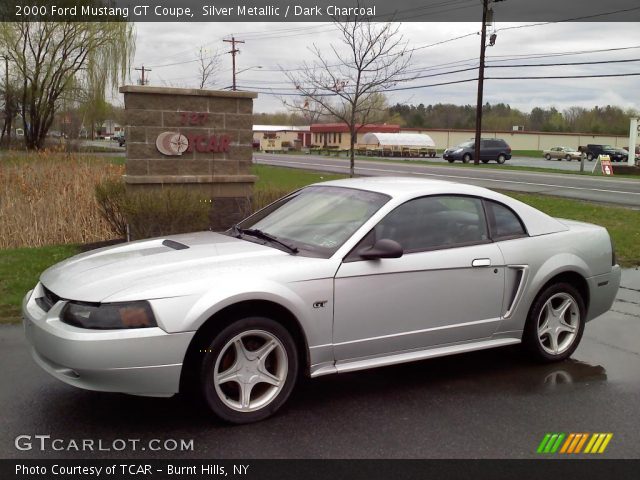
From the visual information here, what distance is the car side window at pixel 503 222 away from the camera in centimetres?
503

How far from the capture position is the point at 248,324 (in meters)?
3.86

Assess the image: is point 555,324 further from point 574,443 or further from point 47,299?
point 47,299

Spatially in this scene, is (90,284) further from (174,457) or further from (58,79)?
(58,79)

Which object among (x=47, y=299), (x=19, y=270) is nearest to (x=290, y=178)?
(x=19, y=270)

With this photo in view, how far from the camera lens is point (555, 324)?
520 cm

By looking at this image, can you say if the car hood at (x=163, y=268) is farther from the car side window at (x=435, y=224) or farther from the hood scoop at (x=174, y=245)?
the car side window at (x=435, y=224)

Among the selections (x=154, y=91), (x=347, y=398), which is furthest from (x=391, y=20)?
(x=347, y=398)

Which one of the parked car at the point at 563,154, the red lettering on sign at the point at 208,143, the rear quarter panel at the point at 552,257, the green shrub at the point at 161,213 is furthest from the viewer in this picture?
the parked car at the point at 563,154

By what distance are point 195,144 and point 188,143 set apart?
0.40 ft

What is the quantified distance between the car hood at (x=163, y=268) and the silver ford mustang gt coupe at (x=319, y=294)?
1 centimetres

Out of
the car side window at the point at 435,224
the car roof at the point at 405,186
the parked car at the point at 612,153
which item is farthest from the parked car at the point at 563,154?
the car side window at the point at 435,224

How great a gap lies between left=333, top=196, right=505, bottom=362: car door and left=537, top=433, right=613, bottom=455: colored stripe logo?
1029 millimetres

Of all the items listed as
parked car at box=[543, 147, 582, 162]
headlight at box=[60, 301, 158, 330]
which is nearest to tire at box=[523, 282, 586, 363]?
headlight at box=[60, 301, 158, 330]

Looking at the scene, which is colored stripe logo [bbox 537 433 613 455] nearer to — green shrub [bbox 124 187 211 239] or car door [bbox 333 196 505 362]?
car door [bbox 333 196 505 362]
